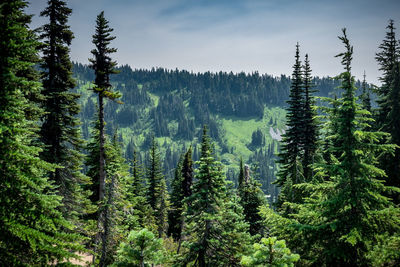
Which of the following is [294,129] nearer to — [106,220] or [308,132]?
[308,132]

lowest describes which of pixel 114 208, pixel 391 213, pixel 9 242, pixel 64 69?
pixel 114 208

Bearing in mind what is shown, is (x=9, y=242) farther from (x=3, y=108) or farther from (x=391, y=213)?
(x=391, y=213)

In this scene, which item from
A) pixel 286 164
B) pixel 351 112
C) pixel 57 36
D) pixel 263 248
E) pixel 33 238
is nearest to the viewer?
pixel 33 238

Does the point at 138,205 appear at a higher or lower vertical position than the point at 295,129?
lower

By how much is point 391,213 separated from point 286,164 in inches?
626

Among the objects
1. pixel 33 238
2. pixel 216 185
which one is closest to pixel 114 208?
pixel 216 185

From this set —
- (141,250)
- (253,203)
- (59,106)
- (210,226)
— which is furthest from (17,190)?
(253,203)

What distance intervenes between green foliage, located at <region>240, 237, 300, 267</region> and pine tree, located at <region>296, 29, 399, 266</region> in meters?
2.51

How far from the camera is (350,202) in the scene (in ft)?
32.1

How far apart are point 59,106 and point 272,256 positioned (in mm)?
17144

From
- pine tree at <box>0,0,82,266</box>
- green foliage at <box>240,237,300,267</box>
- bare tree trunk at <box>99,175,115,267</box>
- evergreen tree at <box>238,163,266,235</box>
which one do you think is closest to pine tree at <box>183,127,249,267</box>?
green foliage at <box>240,237,300,267</box>

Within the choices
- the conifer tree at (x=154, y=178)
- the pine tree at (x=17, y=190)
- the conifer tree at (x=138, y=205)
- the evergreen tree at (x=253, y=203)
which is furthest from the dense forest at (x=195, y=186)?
the conifer tree at (x=154, y=178)

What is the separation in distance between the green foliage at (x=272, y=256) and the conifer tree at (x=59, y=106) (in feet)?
47.2

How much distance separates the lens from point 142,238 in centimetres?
1131
